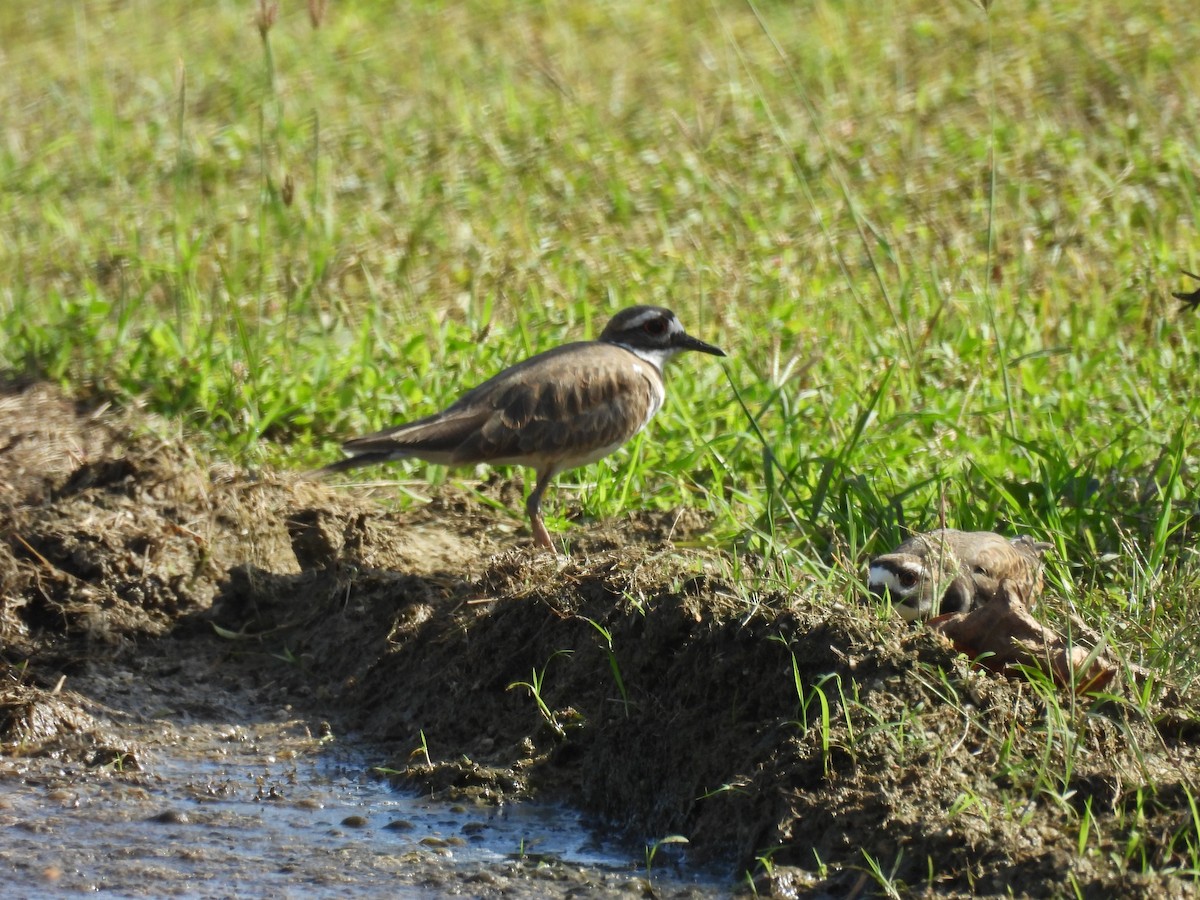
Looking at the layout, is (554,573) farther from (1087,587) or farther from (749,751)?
(1087,587)

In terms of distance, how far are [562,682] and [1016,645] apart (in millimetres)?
1421

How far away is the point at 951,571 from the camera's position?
16.8 ft

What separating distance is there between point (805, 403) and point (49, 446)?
3428mm

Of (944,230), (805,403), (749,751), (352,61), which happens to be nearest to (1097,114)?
(944,230)

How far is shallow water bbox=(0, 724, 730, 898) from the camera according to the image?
14.1 feet

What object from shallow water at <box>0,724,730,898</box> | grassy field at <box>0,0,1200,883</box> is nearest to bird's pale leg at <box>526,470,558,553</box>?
grassy field at <box>0,0,1200,883</box>

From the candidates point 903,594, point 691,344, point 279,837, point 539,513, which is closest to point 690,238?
point 691,344

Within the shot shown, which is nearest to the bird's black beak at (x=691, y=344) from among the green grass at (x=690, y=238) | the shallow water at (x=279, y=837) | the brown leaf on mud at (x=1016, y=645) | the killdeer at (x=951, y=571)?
the green grass at (x=690, y=238)

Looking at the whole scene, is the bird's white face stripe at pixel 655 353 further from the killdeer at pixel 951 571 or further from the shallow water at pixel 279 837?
the shallow water at pixel 279 837

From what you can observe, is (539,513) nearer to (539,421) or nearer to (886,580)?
(539,421)

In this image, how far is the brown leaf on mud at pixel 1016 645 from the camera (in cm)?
455

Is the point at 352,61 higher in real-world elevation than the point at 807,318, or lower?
higher

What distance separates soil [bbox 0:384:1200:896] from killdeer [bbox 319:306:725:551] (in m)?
0.29

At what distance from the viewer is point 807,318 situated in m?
8.63
